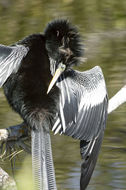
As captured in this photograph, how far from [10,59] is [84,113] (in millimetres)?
675

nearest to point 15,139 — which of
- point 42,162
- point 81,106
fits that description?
point 42,162

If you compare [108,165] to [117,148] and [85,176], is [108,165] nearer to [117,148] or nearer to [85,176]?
[117,148]

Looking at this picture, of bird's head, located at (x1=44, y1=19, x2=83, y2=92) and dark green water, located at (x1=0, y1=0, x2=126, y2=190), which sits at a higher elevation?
bird's head, located at (x1=44, y1=19, x2=83, y2=92)

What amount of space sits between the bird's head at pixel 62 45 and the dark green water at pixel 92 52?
5.39 feet

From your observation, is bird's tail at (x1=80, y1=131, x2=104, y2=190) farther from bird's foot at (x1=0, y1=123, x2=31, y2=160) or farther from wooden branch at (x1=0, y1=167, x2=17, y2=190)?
wooden branch at (x1=0, y1=167, x2=17, y2=190)

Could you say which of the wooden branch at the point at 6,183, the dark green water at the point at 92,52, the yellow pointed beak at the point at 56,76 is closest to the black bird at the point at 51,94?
the yellow pointed beak at the point at 56,76

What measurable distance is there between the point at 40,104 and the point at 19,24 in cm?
563

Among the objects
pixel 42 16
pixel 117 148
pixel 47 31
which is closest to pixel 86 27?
pixel 42 16

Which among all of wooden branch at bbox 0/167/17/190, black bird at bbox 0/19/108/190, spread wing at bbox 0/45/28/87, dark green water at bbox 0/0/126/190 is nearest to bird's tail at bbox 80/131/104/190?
black bird at bbox 0/19/108/190

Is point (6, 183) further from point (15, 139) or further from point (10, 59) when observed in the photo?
point (10, 59)

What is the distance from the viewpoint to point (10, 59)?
16.7 feet

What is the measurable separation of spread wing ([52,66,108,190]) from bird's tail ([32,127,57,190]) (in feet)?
0.43

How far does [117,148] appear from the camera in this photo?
284 inches

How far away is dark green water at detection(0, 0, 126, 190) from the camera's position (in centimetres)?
671
